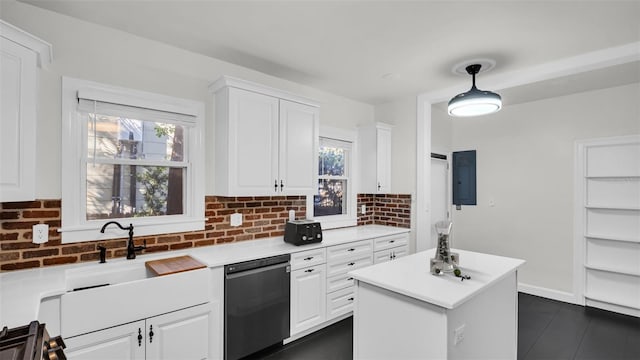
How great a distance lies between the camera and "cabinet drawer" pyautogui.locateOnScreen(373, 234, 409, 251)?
3.61m

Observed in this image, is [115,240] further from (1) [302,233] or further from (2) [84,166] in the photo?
(1) [302,233]

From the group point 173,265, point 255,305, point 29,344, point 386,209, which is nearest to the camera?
point 29,344

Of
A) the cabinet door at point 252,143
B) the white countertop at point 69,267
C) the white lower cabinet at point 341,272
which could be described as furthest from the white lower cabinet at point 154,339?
the white lower cabinet at point 341,272

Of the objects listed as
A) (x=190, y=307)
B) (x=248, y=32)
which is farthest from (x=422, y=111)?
(x=190, y=307)

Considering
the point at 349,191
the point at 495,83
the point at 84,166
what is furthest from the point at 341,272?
the point at 495,83

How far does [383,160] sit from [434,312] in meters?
2.71

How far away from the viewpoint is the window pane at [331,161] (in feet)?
13.1

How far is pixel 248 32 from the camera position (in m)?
2.39

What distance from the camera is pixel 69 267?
2129mm

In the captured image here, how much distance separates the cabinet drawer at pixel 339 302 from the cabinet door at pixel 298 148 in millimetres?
1096

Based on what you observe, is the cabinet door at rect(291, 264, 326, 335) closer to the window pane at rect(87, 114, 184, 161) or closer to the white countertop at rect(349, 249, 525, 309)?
the white countertop at rect(349, 249, 525, 309)

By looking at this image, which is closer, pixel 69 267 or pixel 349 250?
pixel 69 267

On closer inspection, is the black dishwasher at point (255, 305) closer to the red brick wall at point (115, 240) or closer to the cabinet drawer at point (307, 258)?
the cabinet drawer at point (307, 258)

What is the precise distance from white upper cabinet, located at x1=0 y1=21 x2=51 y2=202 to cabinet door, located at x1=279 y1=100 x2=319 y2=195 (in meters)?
1.80
